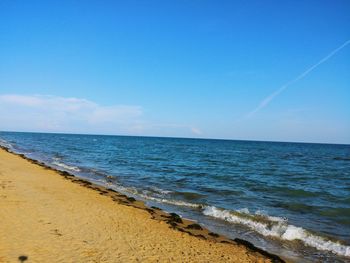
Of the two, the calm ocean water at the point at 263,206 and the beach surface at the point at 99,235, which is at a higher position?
the beach surface at the point at 99,235

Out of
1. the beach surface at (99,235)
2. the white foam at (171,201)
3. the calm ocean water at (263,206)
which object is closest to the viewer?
the beach surface at (99,235)

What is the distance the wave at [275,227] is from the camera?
34.4 feet

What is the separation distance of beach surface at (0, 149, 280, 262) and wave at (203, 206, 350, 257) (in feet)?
6.62

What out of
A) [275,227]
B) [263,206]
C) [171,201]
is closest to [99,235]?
[275,227]

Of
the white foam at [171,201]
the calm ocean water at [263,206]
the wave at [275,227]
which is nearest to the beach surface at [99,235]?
the calm ocean water at [263,206]

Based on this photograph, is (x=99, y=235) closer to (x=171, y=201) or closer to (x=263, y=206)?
(x=171, y=201)

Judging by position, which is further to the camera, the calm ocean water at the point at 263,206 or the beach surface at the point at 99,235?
the calm ocean water at the point at 263,206

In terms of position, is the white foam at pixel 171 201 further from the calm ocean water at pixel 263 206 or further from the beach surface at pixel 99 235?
the beach surface at pixel 99 235

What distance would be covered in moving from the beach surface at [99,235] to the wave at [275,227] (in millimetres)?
2018

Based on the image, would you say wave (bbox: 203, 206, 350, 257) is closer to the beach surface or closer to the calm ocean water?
the calm ocean water

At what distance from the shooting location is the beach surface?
788 cm

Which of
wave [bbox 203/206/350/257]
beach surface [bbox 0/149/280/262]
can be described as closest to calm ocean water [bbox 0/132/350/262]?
wave [bbox 203/206/350/257]

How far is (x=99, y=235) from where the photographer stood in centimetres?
931

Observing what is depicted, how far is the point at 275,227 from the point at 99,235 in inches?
257
